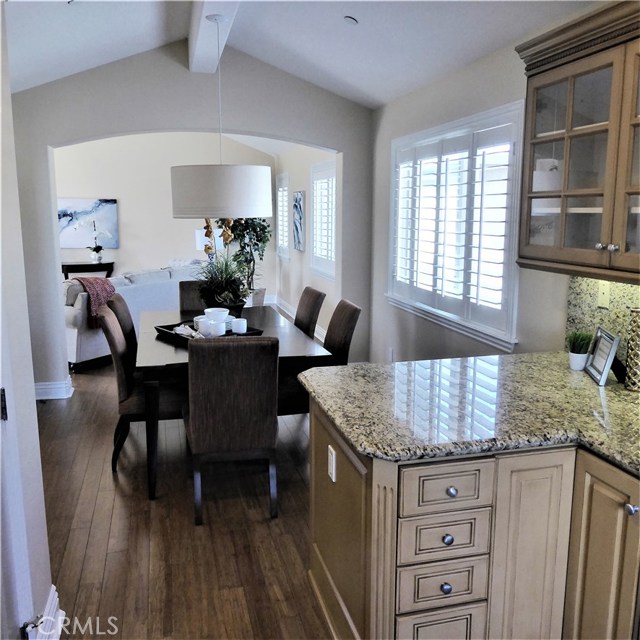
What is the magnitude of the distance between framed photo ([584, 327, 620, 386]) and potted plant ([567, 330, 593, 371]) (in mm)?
31

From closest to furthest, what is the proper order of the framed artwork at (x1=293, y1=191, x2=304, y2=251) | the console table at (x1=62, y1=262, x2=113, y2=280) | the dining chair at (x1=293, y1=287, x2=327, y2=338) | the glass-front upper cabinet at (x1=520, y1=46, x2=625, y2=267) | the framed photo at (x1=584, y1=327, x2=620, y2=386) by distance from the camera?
the glass-front upper cabinet at (x1=520, y1=46, x2=625, y2=267) → the framed photo at (x1=584, y1=327, x2=620, y2=386) → the dining chair at (x1=293, y1=287, x2=327, y2=338) → the framed artwork at (x1=293, y1=191, x2=304, y2=251) → the console table at (x1=62, y1=262, x2=113, y2=280)

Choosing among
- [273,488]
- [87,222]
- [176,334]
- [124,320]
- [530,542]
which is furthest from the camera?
[87,222]

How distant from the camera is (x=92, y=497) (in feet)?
11.2

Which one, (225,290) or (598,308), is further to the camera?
(225,290)

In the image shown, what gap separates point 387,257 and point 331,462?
3.33 metres

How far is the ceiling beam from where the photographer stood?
11.4ft

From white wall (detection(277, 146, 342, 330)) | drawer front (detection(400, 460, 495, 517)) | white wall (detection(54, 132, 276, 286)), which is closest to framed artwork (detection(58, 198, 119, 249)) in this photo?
white wall (detection(54, 132, 276, 286))

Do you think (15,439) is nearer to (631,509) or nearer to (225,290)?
(631,509)

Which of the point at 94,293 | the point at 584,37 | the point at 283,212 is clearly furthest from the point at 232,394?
the point at 283,212

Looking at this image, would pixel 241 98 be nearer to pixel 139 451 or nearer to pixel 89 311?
A: pixel 89 311

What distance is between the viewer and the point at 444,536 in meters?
1.80

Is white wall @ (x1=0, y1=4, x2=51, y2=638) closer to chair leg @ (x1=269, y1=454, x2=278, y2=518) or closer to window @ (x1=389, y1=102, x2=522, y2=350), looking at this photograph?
chair leg @ (x1=269, y1=454, x2=278, y2=518)

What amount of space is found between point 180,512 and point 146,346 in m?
1.01

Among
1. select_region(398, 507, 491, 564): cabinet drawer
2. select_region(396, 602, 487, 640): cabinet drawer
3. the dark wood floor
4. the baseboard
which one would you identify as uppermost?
select_region(398, 507, 491, 564): cabinet drawer
